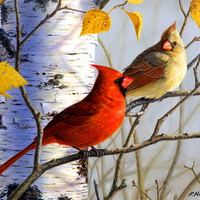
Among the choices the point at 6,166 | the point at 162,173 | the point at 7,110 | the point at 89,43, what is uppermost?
the point at 89,43

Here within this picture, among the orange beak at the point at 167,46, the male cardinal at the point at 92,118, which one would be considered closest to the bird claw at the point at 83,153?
→ the male cardinal at the point at 92,118

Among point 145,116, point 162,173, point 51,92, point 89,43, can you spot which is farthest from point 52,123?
point 162,173

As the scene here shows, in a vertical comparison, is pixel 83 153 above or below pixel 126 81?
below

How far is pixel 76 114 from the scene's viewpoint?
707mm

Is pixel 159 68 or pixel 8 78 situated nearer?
pixel 8 78

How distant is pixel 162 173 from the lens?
100 centimetres

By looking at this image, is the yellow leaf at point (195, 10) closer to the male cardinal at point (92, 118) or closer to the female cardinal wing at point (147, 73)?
the female cardinal wing at point (147, 73)

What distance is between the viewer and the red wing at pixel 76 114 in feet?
2.30

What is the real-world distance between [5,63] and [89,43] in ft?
0.57

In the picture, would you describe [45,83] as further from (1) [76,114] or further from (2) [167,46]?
(2) [167,46]

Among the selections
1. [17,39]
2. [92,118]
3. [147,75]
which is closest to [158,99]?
[147,75]

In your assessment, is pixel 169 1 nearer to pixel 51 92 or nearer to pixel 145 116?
pixel 145 116

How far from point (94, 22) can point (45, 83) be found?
0.15 meters

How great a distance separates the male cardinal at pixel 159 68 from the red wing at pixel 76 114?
0.10 metres
